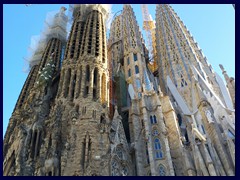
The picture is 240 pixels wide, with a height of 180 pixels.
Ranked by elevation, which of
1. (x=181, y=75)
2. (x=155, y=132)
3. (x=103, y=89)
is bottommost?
(x=155, y=132)

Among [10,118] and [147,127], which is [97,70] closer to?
[147,127]

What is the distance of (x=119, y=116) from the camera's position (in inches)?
990

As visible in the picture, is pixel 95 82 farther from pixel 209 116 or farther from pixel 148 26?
pixel 148 26

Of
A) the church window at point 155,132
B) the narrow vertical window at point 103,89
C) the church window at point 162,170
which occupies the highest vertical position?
the narrow vertical window at point 103,89

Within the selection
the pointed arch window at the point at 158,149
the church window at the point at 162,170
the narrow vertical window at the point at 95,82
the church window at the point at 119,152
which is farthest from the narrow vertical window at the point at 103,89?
the church window at the point at 162,170

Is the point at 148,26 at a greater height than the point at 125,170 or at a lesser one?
greater

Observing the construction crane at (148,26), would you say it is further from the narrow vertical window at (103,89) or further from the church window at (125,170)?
the church window at (125,170)

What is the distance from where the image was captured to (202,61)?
3331 cm

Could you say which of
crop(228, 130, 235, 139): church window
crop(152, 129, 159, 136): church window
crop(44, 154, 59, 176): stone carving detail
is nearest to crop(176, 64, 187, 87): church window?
crop(228, 130, 235, 139): church window

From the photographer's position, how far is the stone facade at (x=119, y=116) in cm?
2044

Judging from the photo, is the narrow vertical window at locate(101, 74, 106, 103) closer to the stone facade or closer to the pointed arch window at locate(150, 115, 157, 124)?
the stone facade

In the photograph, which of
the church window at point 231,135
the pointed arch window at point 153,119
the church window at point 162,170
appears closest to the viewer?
the church window at point 162,170

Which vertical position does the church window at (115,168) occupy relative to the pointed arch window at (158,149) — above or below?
below

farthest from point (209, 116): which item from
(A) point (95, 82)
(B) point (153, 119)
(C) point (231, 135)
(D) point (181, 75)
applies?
(A) point (95, 82)
